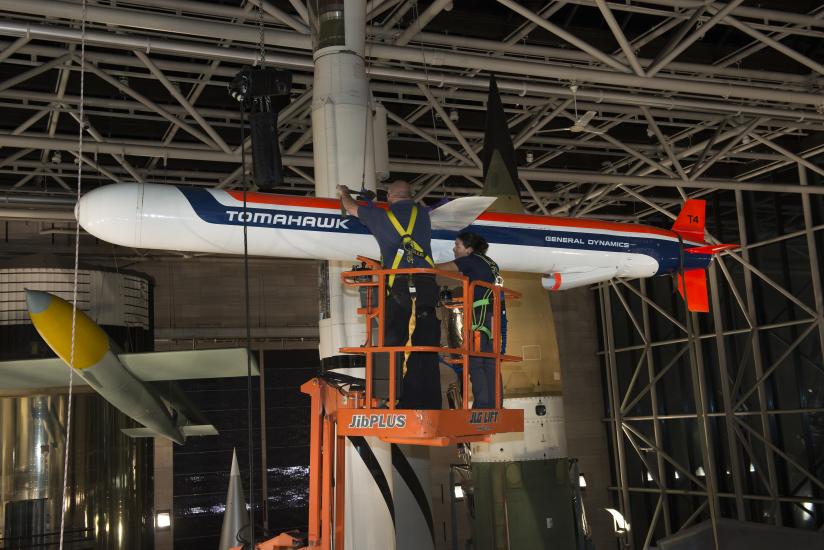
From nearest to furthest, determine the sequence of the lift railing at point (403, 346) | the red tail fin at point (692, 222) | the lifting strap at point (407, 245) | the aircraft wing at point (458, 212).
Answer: the lift railing at point (403, 346) → the lifting strap at point (407, 245) → the aircraft wing at point (458, 212) → the red tail fin at point (692, 222)

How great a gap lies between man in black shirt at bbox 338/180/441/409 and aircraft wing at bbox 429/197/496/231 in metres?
1.10

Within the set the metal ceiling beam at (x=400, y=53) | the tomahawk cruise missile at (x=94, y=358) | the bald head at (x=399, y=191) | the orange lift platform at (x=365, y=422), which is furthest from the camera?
the tomahawk cruise missile at (x=94, y=358)

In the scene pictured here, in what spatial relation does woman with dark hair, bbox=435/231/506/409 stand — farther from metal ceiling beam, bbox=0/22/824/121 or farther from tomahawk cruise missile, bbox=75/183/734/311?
metal ceiling beam, bbox=0/22/824/121

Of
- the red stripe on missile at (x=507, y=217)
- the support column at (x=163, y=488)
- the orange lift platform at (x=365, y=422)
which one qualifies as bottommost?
the support column at (x=163, y=488)

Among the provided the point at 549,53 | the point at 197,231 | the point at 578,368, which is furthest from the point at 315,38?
the point at 578,368

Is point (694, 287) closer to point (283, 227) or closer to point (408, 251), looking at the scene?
point (408, 251)

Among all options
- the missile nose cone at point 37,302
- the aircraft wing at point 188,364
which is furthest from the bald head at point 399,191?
the missile nose cone at point 37,302

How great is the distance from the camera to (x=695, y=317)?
26141 mm

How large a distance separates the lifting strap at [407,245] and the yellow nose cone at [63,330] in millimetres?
6559

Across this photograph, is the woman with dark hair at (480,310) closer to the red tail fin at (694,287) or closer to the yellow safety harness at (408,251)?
the yellow safety harness at (408,251)

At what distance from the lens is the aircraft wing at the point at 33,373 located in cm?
1260

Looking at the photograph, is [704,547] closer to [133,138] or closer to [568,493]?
[568,493]

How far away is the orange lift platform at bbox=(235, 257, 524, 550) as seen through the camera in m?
6.81

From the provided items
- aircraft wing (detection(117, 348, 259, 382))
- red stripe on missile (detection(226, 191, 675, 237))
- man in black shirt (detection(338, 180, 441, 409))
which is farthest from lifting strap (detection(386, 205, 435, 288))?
aircraft wing (detection(117, 348, 259, 382))
